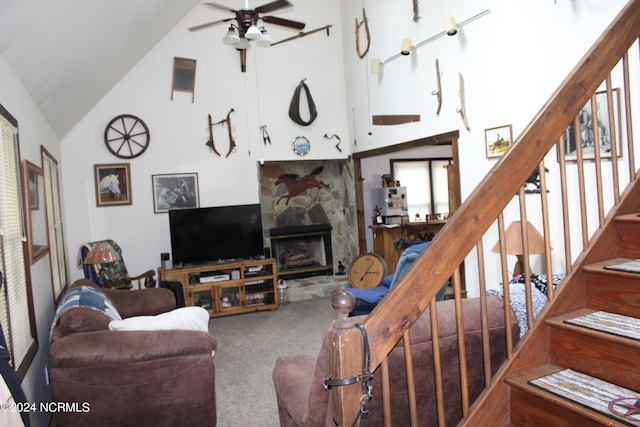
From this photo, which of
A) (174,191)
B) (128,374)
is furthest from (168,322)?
(174,191)

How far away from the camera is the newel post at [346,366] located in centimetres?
140

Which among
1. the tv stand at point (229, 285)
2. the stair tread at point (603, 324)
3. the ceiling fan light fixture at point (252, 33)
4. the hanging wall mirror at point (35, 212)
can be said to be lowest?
the tv stand at point (229, 285)

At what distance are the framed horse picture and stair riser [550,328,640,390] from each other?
5.51 m

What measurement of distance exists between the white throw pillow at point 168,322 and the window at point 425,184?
5.66m

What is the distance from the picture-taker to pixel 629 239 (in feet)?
6.32

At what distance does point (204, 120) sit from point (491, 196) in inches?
210

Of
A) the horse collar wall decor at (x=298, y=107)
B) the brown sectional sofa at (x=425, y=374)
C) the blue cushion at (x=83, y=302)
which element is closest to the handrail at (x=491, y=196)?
the brown sectional sofa at (x=425, y=374)

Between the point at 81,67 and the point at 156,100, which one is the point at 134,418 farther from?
the point at 156,100

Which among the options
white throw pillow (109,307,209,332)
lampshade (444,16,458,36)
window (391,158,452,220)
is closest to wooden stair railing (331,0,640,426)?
white throw pillow (109,307,209,332)

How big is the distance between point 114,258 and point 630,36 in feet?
14.2

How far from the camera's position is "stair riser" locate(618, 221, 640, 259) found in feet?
6.21

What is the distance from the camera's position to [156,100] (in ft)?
20.1

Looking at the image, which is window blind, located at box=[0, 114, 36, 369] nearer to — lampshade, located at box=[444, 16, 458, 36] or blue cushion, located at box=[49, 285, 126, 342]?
blue cushion, located at box=[49, 285, 126, 342]

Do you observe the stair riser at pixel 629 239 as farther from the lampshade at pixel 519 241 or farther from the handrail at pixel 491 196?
the lampshade at pixel 519 241
